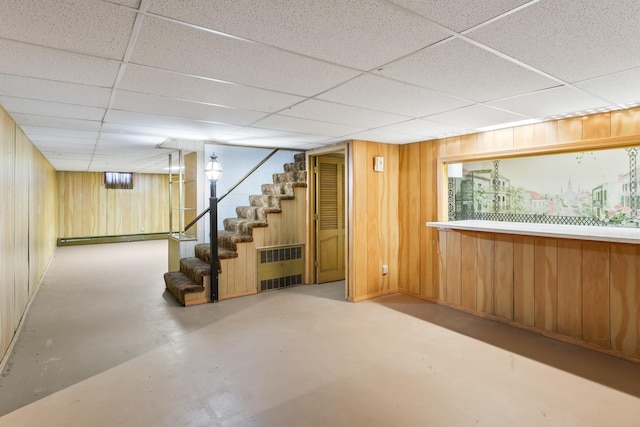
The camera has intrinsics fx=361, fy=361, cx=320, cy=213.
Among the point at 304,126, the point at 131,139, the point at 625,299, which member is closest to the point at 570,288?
the point at 625,299

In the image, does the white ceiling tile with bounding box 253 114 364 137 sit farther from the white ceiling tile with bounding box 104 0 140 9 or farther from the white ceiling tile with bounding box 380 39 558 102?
the white ceiling tile with bounding box 104 0 140 9

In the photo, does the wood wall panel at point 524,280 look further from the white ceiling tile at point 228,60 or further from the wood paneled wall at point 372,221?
the white ceiling tile at point 228,60

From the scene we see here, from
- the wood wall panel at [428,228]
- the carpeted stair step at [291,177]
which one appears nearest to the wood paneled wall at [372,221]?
the wood wall panel at [428,228]

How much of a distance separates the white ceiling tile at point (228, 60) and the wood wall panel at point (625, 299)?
9.00 feet

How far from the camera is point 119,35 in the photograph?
1595mm

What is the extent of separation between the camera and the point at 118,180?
10.5 metres

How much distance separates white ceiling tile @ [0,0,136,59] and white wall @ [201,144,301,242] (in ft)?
12.6

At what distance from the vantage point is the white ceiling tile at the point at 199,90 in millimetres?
2139

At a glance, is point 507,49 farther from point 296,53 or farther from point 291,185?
point 291,185

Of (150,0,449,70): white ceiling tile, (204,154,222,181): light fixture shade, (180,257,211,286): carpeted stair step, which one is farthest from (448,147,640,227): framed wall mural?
(180,257,211,286): carpeted stair step

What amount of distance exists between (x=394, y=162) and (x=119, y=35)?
152 inches

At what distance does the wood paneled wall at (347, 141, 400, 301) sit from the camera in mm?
4578

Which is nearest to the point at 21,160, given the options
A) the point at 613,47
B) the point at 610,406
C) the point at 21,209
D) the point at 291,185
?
the point at 21,209

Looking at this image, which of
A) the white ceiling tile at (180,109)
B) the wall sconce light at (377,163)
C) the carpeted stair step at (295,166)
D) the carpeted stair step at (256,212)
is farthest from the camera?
the carpeted stair step at (295,166)
